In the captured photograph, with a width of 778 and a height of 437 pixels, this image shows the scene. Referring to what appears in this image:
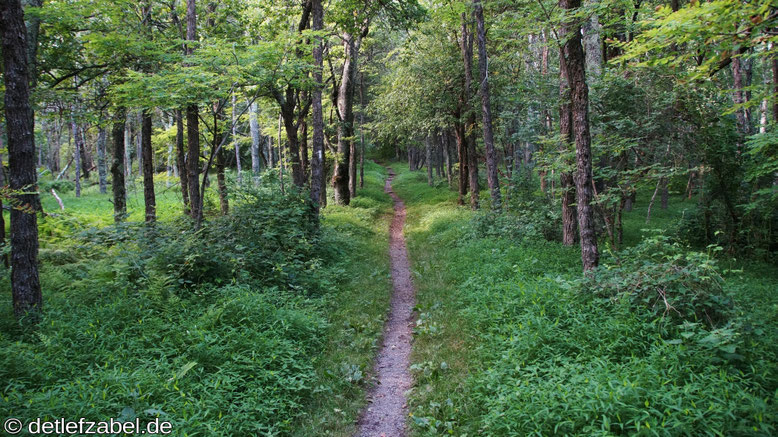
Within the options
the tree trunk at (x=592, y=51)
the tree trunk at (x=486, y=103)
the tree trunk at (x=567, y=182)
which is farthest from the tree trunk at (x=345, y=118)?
the tree trunk at (x=567, y=182)

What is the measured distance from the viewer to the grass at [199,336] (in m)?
4.36

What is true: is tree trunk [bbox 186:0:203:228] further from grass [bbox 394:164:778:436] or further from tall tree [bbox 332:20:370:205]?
tall tree [bbox 332:20:370:205]

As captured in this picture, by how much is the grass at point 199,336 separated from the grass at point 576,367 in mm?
1257

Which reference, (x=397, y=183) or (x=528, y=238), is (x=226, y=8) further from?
(x=397, y=183)

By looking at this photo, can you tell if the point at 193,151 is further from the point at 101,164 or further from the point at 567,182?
the point at 101,164

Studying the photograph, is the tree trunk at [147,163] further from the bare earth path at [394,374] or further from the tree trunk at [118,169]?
the bare earth path at [394,374]

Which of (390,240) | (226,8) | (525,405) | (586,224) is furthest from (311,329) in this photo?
(226,8)

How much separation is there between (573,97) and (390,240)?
31.9 feet

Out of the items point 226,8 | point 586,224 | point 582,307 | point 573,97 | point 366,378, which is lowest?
point 366,378

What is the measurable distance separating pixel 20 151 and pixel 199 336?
140 inches

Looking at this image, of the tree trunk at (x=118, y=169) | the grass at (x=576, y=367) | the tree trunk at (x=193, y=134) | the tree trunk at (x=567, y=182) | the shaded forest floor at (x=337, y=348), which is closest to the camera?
the grass at (x=576, y=367)

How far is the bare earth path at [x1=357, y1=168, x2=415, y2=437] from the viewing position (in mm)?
4969

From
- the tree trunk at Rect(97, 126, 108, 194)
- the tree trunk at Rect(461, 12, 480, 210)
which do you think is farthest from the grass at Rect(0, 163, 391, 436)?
the tree trunk at Rect(97, 126, 108, 194)

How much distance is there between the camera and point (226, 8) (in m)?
14.0
